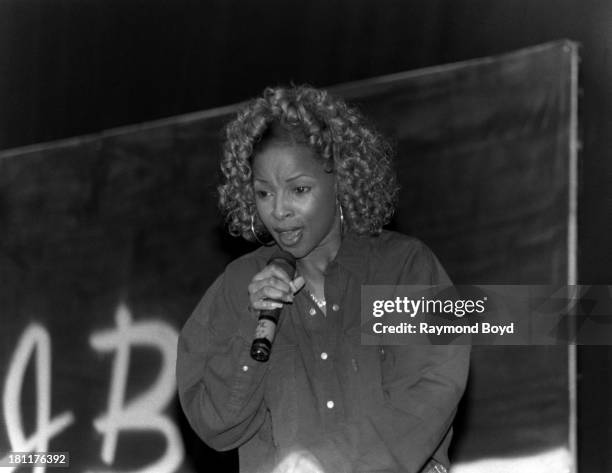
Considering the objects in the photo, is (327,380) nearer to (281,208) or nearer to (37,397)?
(281,208)

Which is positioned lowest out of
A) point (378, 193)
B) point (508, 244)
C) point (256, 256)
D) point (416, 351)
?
point (416, 351)

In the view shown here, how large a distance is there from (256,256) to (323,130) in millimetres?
241

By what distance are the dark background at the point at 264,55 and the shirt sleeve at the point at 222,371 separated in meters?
1.05

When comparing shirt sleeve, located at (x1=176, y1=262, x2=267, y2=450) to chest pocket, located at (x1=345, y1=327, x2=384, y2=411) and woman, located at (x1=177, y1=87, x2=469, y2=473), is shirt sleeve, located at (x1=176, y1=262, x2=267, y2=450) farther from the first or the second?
chest pocket, located at (x1=345, y1=327, x2=384, y2=411)

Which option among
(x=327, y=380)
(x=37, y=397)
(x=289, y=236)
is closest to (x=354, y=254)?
(x=289, y=236)

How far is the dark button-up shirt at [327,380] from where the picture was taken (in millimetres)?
1403

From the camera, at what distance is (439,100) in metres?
2.59

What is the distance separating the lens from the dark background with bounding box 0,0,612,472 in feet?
7.55

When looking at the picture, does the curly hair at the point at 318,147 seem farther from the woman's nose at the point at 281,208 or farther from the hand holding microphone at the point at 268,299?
the hand holding microphone at the point at 268,299

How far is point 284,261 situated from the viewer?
1500mm

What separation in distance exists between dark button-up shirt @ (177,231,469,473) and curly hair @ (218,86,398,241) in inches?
4.7

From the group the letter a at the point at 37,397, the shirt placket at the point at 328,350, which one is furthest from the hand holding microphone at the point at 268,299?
the letter a at the point at 37,397

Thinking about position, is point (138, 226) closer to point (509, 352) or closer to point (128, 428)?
point (128, 428)

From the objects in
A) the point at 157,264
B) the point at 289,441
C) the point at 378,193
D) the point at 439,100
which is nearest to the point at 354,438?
the point at 289,441
